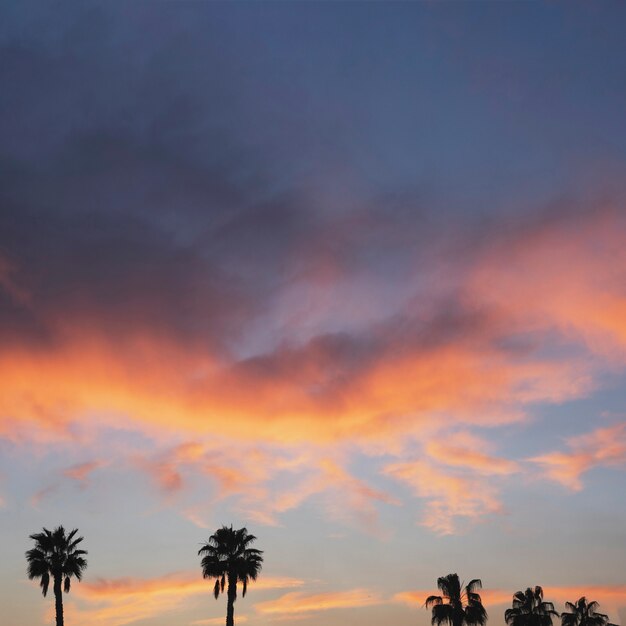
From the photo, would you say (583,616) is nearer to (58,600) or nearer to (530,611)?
(530,611)

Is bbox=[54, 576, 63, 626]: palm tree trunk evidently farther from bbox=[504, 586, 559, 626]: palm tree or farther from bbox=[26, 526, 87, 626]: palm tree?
Result: bbox=[504, 586, 559, 626]: palm tree

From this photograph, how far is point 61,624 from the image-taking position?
77.9 metres

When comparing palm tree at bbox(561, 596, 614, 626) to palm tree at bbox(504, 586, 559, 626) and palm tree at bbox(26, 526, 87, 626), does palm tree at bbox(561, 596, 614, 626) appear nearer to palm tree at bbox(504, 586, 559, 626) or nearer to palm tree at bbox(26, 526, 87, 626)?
palm tree at bbox(504, 586, 559, 626)

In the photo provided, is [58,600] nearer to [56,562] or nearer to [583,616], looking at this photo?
[56,562]

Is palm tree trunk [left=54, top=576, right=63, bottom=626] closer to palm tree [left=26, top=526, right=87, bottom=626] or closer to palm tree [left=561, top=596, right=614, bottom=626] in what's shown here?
palm tree [left=26, top=526, right=87, bottom=626]

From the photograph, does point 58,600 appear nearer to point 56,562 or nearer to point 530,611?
point 56,562

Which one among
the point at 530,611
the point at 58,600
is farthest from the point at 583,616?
the point at 58,600

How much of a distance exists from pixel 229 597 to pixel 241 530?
686cm

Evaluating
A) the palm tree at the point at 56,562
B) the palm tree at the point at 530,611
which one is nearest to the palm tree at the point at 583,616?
the palm tree at the point at 530,611

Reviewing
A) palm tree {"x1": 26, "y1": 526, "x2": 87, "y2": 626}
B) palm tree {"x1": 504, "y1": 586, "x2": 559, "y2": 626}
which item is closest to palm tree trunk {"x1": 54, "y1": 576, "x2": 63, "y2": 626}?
palm tree {"x1": 26, "y1": 526, "x2": 87, "y2": 626}

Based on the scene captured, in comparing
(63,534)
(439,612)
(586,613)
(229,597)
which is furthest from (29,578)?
(586,613)

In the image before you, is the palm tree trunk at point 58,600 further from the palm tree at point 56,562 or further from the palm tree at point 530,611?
the palm tree at point 530,611

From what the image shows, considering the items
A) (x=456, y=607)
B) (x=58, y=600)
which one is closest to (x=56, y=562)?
(x=58, y=600)

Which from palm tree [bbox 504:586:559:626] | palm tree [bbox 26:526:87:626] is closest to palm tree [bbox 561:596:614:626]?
palm tree [bbox 504:586:559:626]
